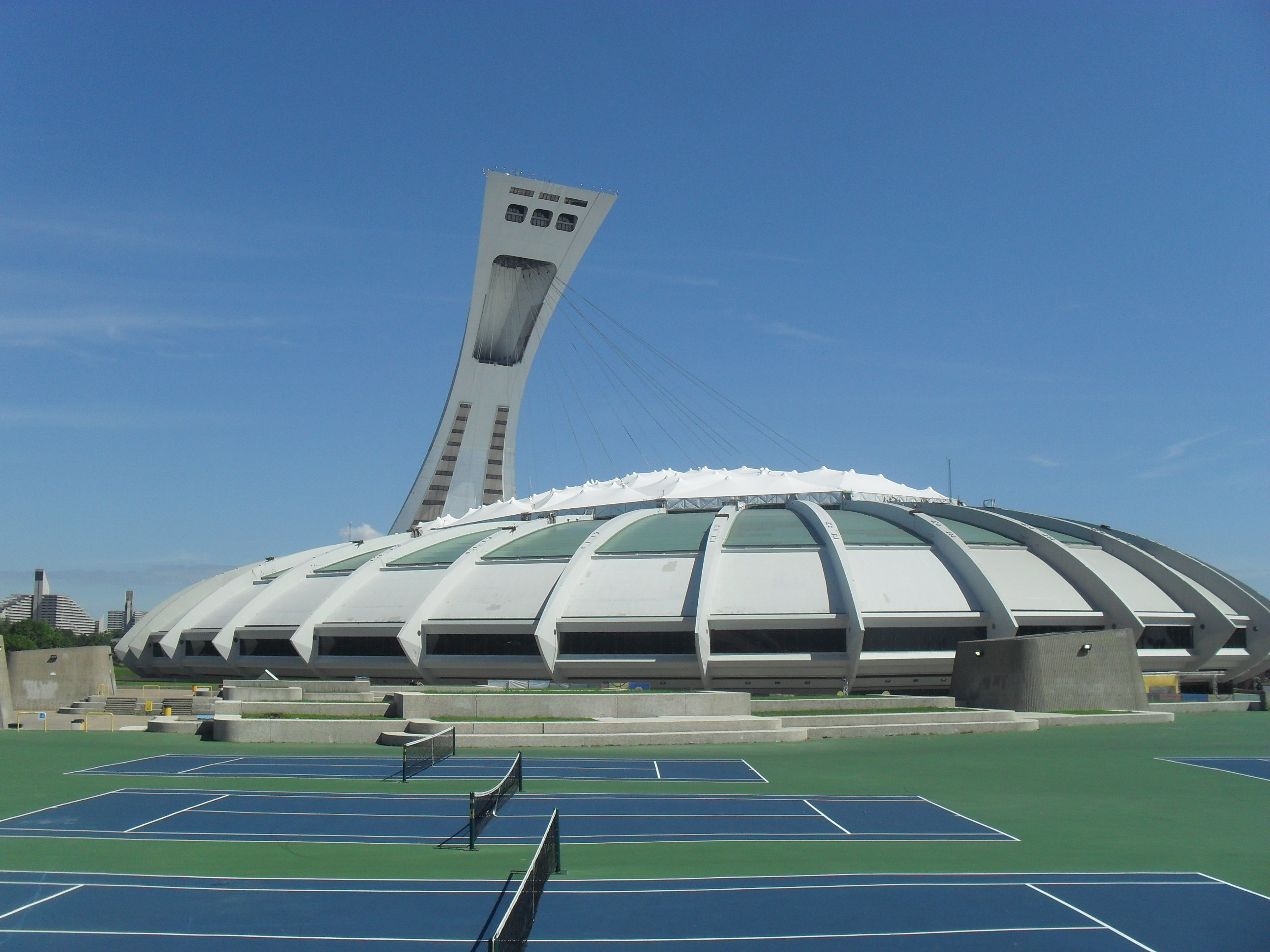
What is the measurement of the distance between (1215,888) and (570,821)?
25.8ft

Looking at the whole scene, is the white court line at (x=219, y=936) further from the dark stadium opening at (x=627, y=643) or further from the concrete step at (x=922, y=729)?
the dark stadium opening at (x=627, y=643)

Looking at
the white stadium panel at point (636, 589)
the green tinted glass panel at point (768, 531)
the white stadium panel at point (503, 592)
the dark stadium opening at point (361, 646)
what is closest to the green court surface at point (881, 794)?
the white stadium panel at point (636, 589)

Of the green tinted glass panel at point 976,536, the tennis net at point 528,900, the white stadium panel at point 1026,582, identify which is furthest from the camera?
the green tinted glass panel at point 976,536

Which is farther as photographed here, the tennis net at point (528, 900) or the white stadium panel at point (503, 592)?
the white stadium panel at point (503, 592)

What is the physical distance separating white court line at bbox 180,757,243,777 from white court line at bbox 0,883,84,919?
876 cm

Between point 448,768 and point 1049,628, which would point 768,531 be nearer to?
point 1049,628

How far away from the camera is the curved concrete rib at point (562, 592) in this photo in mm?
34625

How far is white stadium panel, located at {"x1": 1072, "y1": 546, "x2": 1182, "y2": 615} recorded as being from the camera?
1464 inches

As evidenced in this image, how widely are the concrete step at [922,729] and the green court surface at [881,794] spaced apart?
0.40m

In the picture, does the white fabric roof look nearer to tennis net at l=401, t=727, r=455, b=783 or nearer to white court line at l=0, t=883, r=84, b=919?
tennis net at l=401, t=727, r=455, b=783

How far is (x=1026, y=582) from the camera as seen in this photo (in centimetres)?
3716

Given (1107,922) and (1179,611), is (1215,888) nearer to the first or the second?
(1107,922)

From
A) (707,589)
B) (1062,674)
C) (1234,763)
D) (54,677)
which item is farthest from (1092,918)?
(54,677)

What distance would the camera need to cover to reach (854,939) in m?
8.31
